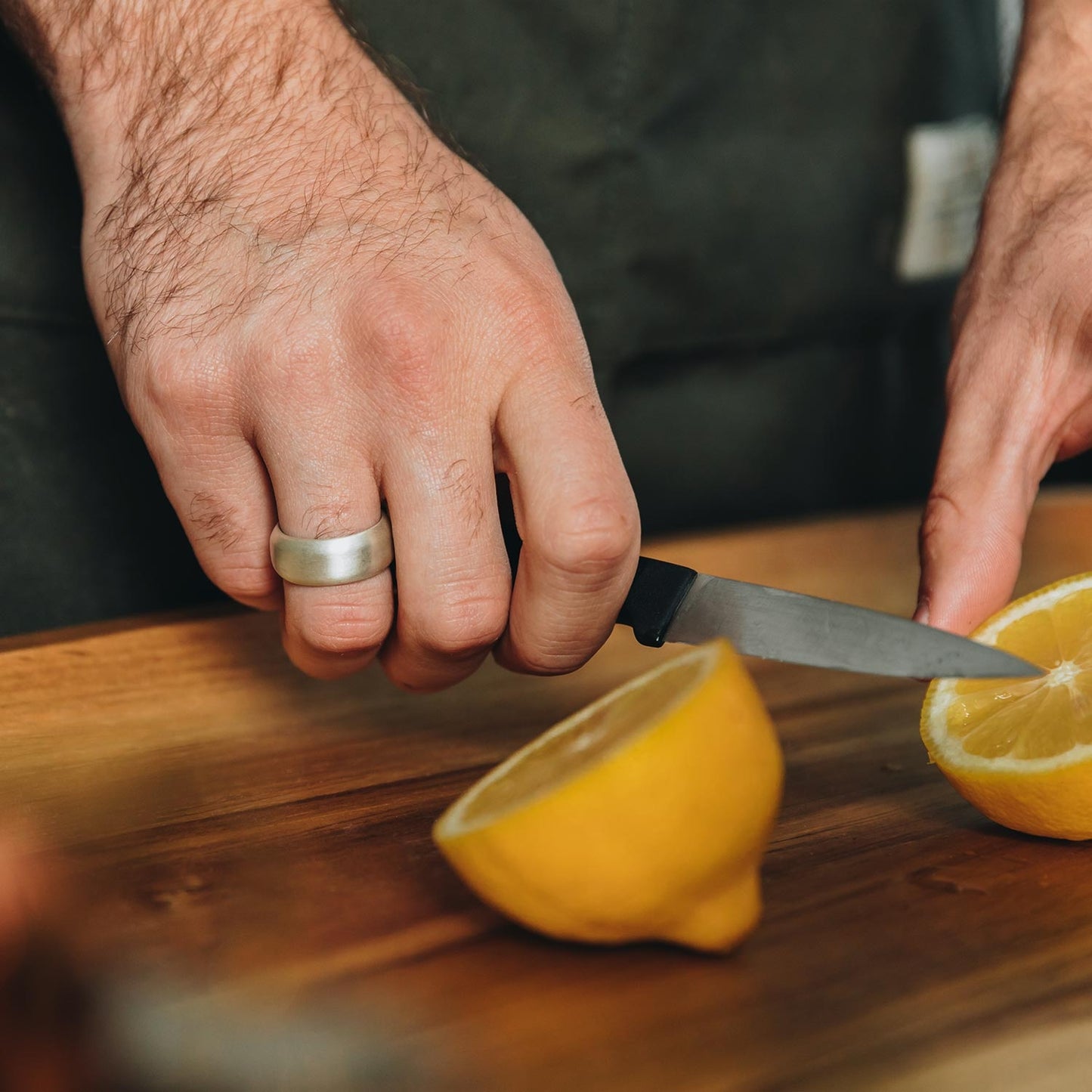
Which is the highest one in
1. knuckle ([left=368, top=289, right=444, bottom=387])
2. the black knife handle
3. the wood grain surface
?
knuckle ([left=368, top=289, right=444, bottom=387])

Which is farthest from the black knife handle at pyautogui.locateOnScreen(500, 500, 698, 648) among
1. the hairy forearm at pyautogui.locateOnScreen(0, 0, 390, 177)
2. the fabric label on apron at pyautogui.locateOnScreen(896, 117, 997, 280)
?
the fabric label on apron at pyautogui.locateOnScreen(896, 117, 997, 280)

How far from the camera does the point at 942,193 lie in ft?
4.70

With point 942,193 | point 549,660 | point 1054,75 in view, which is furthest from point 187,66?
point 942,193

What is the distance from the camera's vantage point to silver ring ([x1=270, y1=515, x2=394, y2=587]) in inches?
26.4

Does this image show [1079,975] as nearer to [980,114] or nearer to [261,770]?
[261,770]

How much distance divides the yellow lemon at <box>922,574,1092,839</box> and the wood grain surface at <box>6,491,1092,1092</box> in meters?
0.04

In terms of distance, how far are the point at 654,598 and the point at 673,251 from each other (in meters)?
0.69

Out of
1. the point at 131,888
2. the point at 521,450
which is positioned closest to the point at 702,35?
the point at 521,450

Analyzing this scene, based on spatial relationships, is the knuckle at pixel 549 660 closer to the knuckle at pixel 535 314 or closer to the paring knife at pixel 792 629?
the paring knife at pixel 792 629

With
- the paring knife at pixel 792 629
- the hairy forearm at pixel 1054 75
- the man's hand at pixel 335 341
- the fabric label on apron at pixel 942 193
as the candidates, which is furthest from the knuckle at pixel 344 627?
the fabric label on apron at pixel 942 193

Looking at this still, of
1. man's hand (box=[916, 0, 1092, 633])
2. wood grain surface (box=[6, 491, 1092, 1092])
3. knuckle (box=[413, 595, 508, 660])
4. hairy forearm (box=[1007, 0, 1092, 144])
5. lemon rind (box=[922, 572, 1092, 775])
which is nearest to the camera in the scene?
wood grain surface (box=[6, 491, 1092, 1092])

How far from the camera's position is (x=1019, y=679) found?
2.11 ft

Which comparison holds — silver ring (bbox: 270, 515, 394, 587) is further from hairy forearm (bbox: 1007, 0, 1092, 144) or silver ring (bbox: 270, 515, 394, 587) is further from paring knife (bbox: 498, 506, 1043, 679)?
hairy forearm (bbox: 1007, 0, 1092, 144)

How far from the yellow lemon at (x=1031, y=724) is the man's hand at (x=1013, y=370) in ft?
0.24
